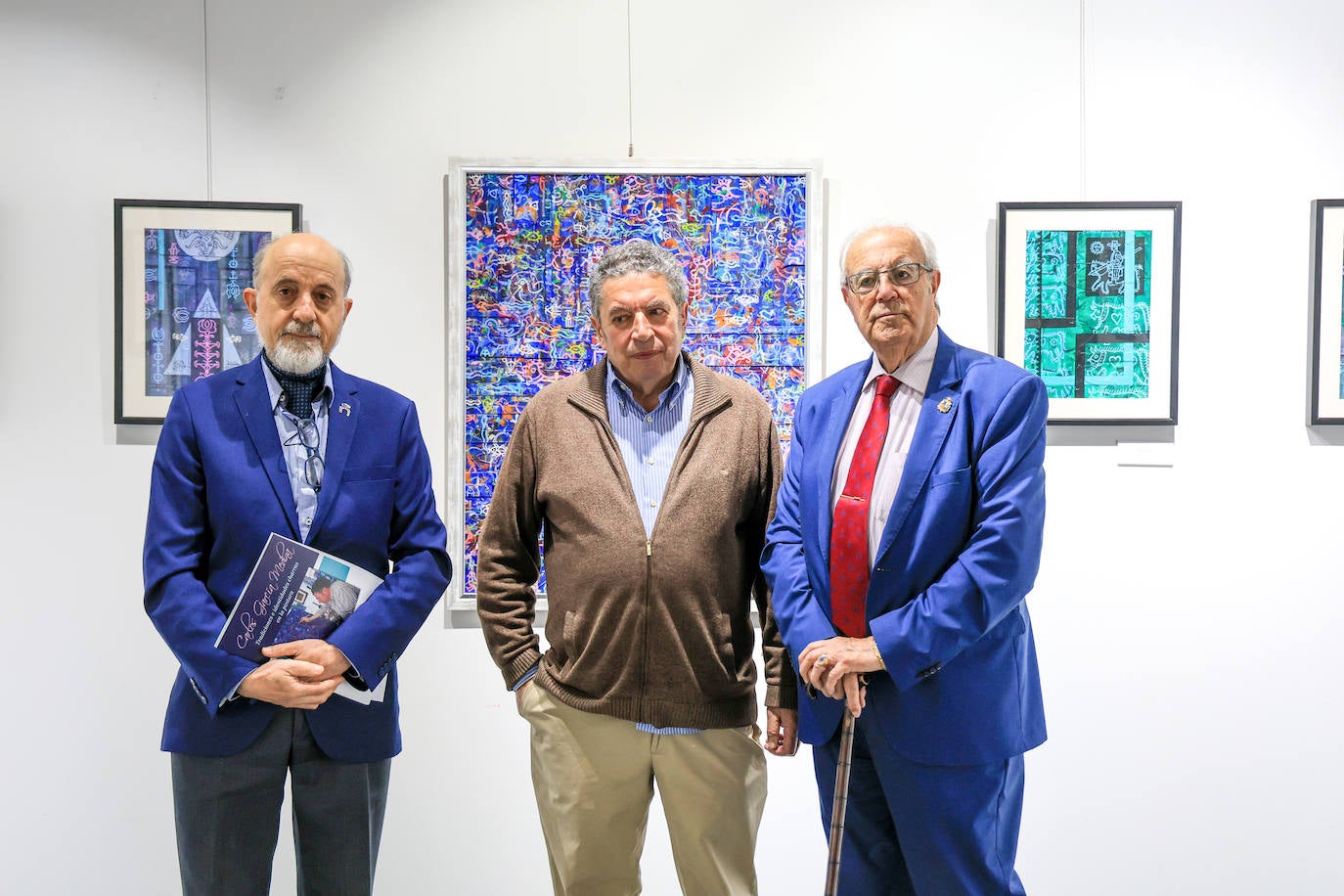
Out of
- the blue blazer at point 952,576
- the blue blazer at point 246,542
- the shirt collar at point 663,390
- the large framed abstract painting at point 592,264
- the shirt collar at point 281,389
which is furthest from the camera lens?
the large framed abstract painting at point 592,264

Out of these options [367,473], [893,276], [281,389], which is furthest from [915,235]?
[281,389]

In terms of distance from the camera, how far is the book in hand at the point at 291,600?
1662 millimetres

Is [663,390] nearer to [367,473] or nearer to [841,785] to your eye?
[367,473]

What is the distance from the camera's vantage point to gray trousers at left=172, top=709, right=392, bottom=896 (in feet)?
5.59

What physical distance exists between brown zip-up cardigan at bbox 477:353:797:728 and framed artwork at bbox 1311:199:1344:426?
1.68 metres

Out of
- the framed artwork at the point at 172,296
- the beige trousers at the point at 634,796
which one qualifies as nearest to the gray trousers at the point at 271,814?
the beige trousers at the point at 634,796

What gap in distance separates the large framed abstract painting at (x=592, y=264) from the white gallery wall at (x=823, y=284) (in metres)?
0.08

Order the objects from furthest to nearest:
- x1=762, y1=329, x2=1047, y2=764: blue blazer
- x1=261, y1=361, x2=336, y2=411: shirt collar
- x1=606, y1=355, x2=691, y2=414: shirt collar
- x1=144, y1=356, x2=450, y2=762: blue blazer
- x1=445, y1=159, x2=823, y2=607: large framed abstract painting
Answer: x1=445, y1=159, x2=823, y2=607: large framed abstract painting, x1=606, y1=355, x2=691, y2=414: shirt collar, x1=261, y1=361, x2=336, y2=411: shirt collar, x1=144, y1=356, x2=450, y2=762: blue blazer, x1=762, y1=329, x2=1047, y2=764: blue blazer

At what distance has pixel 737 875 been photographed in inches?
72.8

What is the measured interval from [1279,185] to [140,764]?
11.6 feet

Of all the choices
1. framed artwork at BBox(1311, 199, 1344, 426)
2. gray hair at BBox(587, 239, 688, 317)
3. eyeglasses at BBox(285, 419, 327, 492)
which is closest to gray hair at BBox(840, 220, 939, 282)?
gray hair at BBox(587, 239, 688, 317)

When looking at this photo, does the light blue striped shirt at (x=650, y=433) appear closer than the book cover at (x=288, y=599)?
No

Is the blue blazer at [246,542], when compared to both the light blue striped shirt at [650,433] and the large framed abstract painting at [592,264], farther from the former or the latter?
the large framed abstract painting at [592,264]

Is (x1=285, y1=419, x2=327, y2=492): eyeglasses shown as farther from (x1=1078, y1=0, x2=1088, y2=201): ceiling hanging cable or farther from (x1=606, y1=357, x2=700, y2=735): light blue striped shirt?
(x1=1078, y1=0, x2=1088, y2=201): ceiling hanging cable
